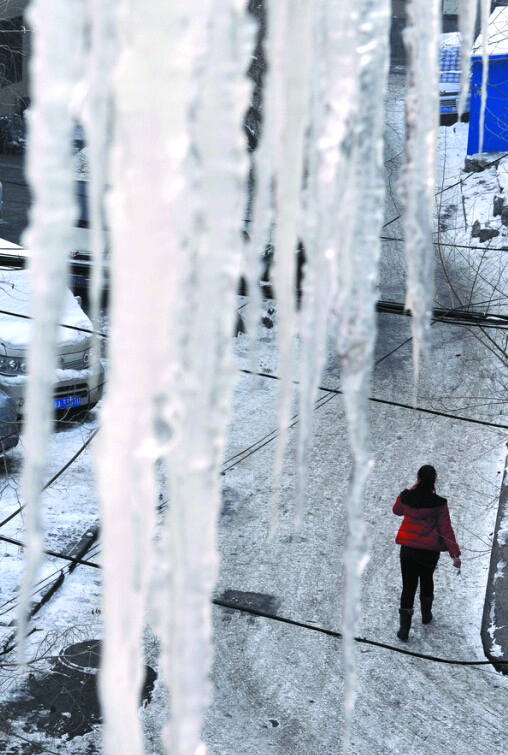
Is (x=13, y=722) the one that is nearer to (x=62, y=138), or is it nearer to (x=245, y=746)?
(x=245, y=746)

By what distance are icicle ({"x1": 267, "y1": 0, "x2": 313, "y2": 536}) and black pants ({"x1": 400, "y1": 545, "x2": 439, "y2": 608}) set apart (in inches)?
204

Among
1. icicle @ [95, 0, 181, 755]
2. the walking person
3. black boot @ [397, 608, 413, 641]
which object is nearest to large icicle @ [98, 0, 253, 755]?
icicle @ [95, 0, 181, 755]

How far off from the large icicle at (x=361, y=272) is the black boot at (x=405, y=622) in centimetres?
536

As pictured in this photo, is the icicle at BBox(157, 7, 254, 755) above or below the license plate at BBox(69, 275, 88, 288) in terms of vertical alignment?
above

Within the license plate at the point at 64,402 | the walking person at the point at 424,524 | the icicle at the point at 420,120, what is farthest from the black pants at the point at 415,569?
the icicle at the point at 420,120

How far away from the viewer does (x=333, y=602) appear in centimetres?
661

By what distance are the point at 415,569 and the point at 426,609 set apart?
0.54m

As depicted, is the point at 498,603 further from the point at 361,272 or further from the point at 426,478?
the point at 361,272

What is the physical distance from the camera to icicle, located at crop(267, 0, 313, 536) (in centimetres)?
75

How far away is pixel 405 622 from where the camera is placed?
20.0 feet

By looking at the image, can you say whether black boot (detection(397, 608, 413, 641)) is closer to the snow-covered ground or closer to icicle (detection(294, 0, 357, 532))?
the snow-covered ground

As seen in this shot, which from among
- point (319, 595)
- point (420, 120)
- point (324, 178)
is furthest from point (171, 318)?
point (319, 595)

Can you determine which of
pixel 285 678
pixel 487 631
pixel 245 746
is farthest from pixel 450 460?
pixel 245 746

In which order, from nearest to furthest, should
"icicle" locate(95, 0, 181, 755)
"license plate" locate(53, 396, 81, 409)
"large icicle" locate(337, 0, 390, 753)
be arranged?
"icicle" locate(95, 0, 181, 755)
"large icicle" locate(337, 0, 390, 753)
"license plate" locate(53, 396, 81, 409)
